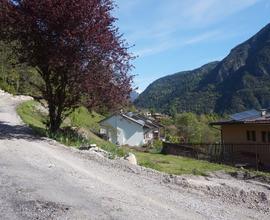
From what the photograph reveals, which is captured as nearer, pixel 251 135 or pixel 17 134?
pixel 17 134

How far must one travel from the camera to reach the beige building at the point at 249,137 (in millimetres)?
28719

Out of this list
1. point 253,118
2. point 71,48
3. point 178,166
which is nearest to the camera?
point 71,48

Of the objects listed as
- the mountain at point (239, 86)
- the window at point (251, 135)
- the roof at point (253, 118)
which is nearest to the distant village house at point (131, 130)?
the roof at point (253, 118)

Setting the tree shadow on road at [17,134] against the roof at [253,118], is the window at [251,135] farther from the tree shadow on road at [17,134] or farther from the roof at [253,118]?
the tree shadow on road at [17,134]

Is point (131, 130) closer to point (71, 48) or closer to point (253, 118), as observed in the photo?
point (253, 118)

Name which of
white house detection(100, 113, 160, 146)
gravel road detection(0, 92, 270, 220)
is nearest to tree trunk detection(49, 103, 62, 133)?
gravel road detection(0, 92, 270, 220)

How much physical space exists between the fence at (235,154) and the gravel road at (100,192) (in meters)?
13.2

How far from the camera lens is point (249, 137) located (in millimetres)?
34781

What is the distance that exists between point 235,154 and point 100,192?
2075 cm

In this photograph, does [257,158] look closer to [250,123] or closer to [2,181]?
[250,123]

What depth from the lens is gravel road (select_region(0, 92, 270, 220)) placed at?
27.9 feet

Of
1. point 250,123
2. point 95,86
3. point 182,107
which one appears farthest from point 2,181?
point 182,107

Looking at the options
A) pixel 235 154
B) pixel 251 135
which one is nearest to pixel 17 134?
pixel 235 154

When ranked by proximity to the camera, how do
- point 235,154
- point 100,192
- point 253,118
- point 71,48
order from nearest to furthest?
point 100,192
point 71,48
point 235,154
point 253,118
